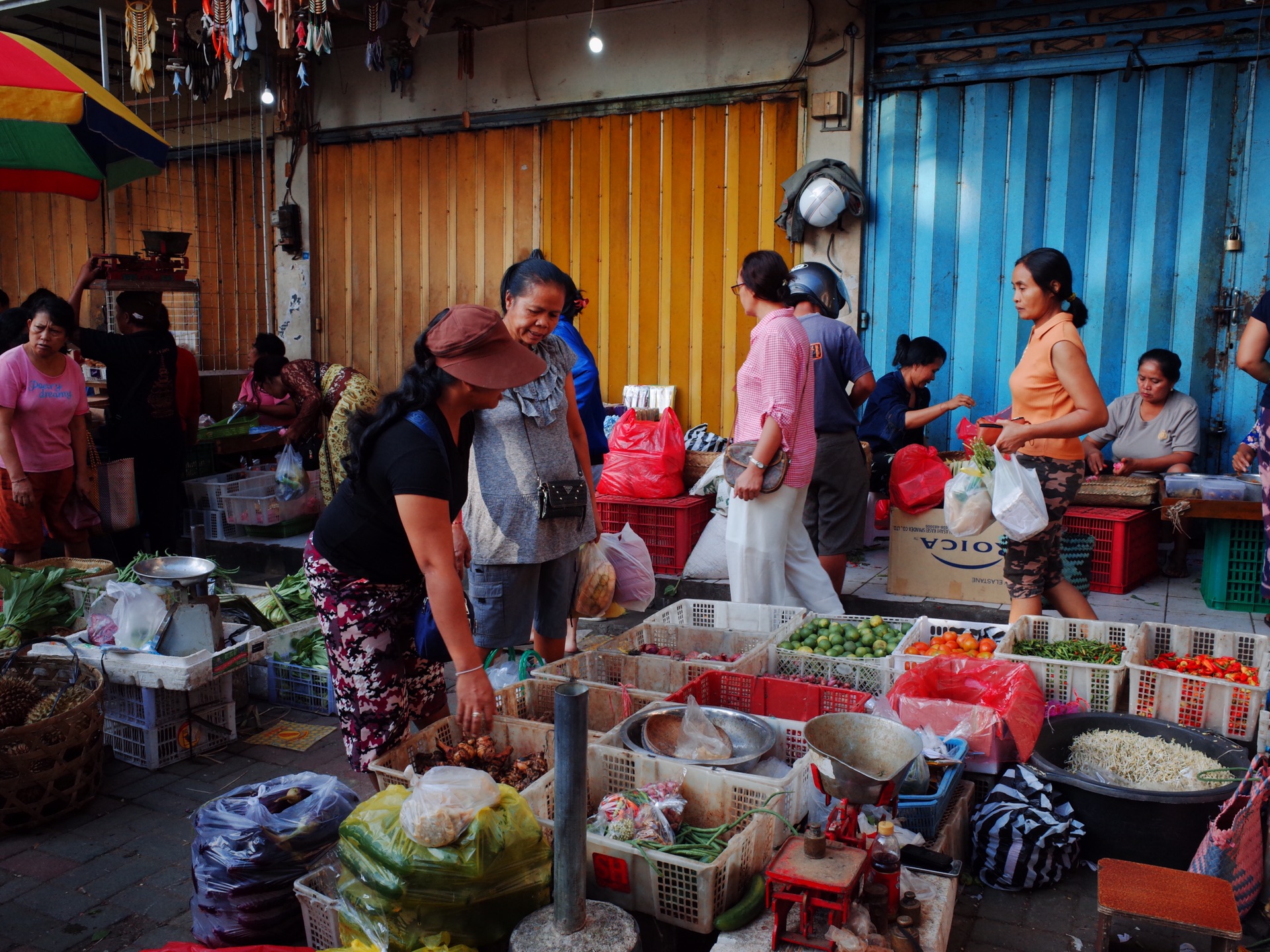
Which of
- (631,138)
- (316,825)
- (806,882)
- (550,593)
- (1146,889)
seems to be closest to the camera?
(806,882)

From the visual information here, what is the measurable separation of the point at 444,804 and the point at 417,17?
7648 millimetres

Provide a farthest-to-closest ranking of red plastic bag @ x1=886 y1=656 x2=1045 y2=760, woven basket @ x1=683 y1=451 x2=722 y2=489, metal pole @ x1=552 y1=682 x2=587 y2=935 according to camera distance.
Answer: woven basket @ x1=683 y1=451 x2=722 y2=489
red plastic bag @ x1=886 y1=656 x2=1045 y2=760
metal pole @ x1=552 y1=682 x2=587 y2=935

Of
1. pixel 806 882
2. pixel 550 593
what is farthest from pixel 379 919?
pixel 550 593

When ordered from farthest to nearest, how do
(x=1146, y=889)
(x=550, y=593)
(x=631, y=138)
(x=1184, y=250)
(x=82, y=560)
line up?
(x=631, y=138) → (x=1184, y=250) → (x=82, y=560) → (x=550, y=593) → (x=1146, y=889)

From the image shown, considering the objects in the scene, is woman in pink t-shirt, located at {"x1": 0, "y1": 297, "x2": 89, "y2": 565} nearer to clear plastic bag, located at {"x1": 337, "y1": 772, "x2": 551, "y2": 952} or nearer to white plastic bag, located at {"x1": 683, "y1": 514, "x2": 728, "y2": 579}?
white plastic bag, located at {"x1": 683, "y1": 514, "x2": 728, "y2": 579}

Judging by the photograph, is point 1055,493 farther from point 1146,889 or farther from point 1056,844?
point 1146,889

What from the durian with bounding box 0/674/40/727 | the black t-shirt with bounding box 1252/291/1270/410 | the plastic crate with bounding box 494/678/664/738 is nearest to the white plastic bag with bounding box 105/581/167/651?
the durian with bounding box 0/674/40/727

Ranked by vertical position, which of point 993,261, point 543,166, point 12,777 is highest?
point 543,166

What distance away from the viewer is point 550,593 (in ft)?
13.2

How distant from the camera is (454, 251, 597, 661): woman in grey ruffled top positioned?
3664 mm

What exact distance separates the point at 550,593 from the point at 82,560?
338 centimetres

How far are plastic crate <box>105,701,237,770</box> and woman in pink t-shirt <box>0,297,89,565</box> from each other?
7.12ft

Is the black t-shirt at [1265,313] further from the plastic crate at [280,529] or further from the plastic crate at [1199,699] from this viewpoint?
the plastic crate at [280,529]

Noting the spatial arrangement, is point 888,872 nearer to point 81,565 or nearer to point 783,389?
point 783,389
